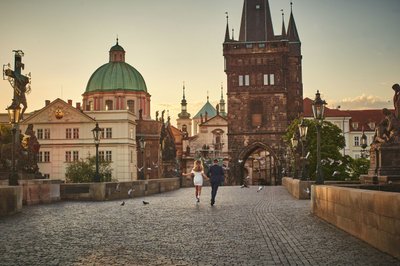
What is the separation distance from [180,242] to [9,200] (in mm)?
7465

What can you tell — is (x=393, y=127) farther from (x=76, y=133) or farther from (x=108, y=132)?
(x=76, y=133)

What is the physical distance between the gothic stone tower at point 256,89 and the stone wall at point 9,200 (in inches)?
2588

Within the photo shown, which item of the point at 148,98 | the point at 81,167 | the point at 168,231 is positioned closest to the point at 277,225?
the point at 168,231

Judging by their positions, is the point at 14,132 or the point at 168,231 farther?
the point at 14,132

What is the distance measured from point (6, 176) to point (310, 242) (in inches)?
644

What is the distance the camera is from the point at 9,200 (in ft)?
54.7

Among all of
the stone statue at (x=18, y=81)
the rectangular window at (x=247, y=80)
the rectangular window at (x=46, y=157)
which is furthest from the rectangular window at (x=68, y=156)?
the stone statue at (x=18, y=81)

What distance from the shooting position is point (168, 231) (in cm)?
1280

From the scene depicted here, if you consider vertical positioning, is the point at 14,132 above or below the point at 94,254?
above

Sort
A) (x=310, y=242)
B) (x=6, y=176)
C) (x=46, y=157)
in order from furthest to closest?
(x=46, y=157) → (x=6, y=176) → (x=310, y=242)

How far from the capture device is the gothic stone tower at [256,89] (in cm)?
8494

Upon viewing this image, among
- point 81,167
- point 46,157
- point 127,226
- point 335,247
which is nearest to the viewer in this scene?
point 335,247

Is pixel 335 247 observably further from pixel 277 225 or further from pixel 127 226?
pixel 127 226

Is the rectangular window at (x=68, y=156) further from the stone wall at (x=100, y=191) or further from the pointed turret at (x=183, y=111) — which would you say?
the pointed turret at (x=183, y=111)
